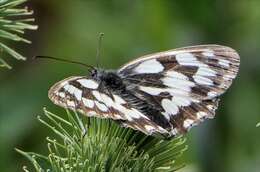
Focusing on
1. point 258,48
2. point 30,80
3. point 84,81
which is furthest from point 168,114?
point 30,80

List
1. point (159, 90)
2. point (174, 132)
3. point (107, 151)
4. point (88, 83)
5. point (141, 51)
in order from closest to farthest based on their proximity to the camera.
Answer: point (107, 151) < point (174, 132) < point (88, 83) < point (159, 90) < point (141, 51)

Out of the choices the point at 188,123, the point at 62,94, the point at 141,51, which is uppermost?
the point at 62,94

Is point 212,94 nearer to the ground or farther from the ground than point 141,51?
farther from the ground

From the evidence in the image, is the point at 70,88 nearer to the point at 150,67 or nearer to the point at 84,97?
the point at 84,97

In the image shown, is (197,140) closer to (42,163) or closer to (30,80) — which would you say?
(30,80)

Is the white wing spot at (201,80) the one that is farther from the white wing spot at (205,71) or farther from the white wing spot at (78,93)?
the white wing spot at (78,93)

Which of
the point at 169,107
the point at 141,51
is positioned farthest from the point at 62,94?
the point at 141,51
